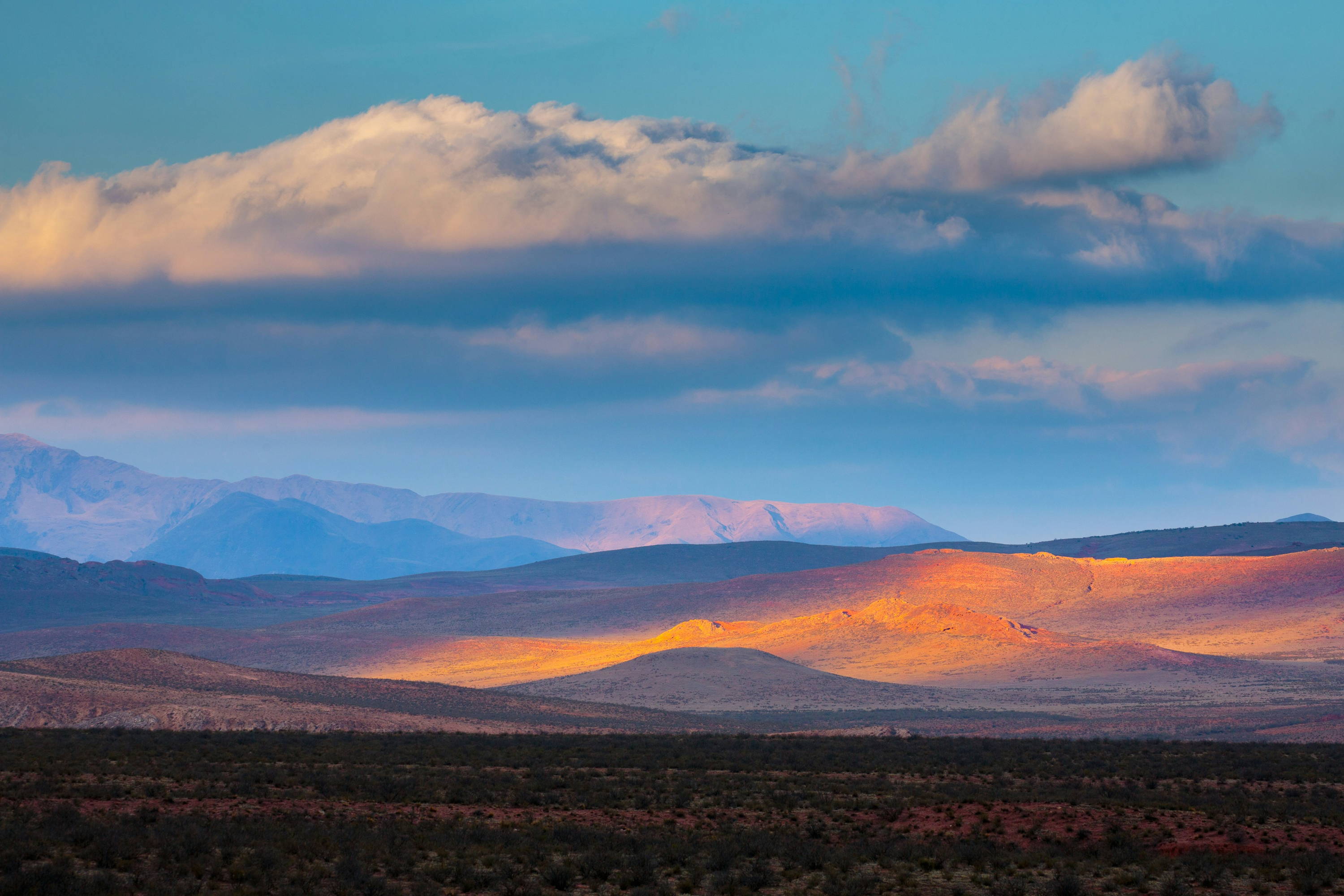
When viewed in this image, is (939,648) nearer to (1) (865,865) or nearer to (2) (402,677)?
(2) (402,677)

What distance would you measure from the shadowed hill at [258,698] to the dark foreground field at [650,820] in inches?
608

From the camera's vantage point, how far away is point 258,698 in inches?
2785

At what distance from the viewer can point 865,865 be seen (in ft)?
77.1

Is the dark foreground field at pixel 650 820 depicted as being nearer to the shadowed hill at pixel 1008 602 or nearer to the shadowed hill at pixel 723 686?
the shadowed hill at pixel 723 686

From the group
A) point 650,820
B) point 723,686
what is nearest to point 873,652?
point 723,686

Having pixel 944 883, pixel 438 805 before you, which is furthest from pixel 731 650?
pixel 944 883

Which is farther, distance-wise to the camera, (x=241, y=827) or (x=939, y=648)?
(x=939, y=648)

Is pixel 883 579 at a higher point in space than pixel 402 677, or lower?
higher

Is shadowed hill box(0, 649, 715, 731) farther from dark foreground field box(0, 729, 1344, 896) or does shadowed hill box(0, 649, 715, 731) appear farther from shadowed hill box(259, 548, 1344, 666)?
shadowed hill box(259, 548, 1344, 666)

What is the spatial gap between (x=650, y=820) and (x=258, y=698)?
47.4m

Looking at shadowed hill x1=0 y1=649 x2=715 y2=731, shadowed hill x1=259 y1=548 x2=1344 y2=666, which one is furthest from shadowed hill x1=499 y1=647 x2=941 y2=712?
shadowed hill x1=259 y1=548 x2=1344 y2=666

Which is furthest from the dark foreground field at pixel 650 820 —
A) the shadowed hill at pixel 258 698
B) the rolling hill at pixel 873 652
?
the rolling hill at pixel 873 652

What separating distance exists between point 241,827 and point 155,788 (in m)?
6.64

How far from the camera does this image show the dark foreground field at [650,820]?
21172 millimetres
